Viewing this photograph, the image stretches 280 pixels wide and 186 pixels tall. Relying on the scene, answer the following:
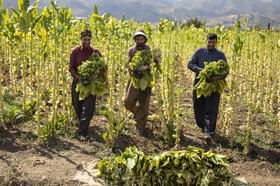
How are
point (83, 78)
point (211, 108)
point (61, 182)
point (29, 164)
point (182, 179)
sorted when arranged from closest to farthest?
point (182, 179) < point (61, 182) < point (29, 164) < point (83, 78) < point (211, 108)

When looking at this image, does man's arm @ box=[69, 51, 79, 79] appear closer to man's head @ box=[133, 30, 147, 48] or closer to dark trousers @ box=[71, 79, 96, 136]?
dark trousers @ box=[71, 79, 96, 136]

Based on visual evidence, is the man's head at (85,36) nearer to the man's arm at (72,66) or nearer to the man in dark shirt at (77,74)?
the man in dark shirt at (77,74)

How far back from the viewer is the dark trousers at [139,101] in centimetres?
480

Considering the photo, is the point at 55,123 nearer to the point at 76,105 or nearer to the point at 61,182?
the point at 76,105

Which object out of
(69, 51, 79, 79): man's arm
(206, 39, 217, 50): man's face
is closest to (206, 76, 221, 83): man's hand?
(206, 39, 217, 50): man's face

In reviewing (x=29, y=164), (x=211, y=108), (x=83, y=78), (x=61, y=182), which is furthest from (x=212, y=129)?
(x=29, y=164)

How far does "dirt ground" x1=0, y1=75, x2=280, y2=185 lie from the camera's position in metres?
3.24

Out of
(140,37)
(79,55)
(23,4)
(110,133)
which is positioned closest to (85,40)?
(79,55)

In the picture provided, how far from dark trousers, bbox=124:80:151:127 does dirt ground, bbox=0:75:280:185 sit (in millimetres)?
288

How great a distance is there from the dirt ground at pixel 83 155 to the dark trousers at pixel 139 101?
288 millimetres

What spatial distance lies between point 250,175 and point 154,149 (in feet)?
4.96

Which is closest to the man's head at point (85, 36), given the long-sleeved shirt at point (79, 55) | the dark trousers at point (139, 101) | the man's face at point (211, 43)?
the long-sleeved shirt at point (79, 55)

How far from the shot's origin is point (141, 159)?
9.82ft

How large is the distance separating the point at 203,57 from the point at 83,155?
9.11 ft
